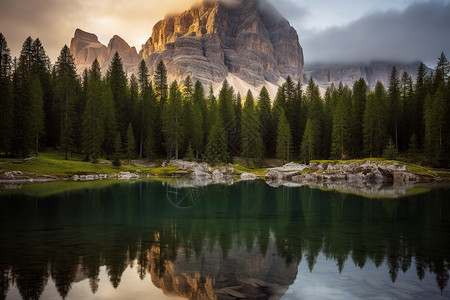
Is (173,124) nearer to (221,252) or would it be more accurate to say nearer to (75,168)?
(75,168)

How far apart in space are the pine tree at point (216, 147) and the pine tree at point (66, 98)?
2952 cm

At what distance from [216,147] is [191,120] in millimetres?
12519

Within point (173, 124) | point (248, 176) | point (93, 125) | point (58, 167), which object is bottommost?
point (248, 176)

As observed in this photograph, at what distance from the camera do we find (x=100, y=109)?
66.5 meters

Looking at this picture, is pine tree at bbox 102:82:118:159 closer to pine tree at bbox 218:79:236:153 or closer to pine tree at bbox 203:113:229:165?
pine tree at bbox 203:113:229:165

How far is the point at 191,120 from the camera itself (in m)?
80.9

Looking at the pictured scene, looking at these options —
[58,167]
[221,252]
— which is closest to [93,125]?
[58,167]

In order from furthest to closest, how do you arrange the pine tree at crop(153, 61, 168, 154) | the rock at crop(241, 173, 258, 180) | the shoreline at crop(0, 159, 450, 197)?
the pine tree at crop(153, 61, 168, 154) → the rock at crop(241, 173, 258, 180) → the shoreline at crop(0, 159, 450, 197)

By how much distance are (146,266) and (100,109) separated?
201ft

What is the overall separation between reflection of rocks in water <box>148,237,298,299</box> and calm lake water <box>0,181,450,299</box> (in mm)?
42

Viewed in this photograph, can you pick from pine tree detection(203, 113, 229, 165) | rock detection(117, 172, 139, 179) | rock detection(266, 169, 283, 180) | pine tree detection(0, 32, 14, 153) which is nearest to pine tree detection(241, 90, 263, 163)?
pine tree detection(203, 113, 229, 165)

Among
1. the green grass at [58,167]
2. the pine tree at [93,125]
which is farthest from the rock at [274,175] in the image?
the pine tree at [93,125]

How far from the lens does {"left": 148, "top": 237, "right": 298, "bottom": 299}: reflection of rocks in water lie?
955 centimetres

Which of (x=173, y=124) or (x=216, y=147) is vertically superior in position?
(x=173, y=124)
